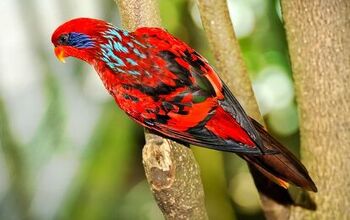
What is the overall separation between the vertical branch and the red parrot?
6.1 inches

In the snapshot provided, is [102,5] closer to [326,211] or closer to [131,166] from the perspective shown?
[131,166]

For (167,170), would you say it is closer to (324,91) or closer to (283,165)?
(283,165)

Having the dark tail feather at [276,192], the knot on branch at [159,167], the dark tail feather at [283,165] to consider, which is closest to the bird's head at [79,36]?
the knot on branch at [159,167]

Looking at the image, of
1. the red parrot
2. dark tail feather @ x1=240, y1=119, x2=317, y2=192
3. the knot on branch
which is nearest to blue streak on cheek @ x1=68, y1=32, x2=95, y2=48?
the red parrot

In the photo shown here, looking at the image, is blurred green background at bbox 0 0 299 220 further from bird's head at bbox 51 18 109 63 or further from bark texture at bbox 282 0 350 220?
bird's head at bbox 51 18 109 63

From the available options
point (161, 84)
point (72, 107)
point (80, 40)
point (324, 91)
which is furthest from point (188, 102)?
point (72, 107)

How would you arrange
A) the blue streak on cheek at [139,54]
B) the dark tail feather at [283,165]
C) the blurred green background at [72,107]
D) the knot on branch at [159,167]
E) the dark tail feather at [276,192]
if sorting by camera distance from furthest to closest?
the blurred green background at [72,107] < the dark tail feather at [276,192] < the dark tail feather at [283,165] < the blue streak on cheek at [139,54] < the knot on branch at [159,167]

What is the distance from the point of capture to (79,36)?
935 millimetres

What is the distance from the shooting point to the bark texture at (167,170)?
0.86 metres

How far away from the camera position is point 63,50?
0.96 meters

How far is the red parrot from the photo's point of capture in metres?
0.93

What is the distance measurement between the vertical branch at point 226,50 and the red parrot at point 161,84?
0.51ft

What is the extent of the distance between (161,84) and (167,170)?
149mm

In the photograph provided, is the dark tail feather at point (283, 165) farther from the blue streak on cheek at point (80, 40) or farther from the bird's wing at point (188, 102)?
the blue streak on cheek at point (80, 40)
